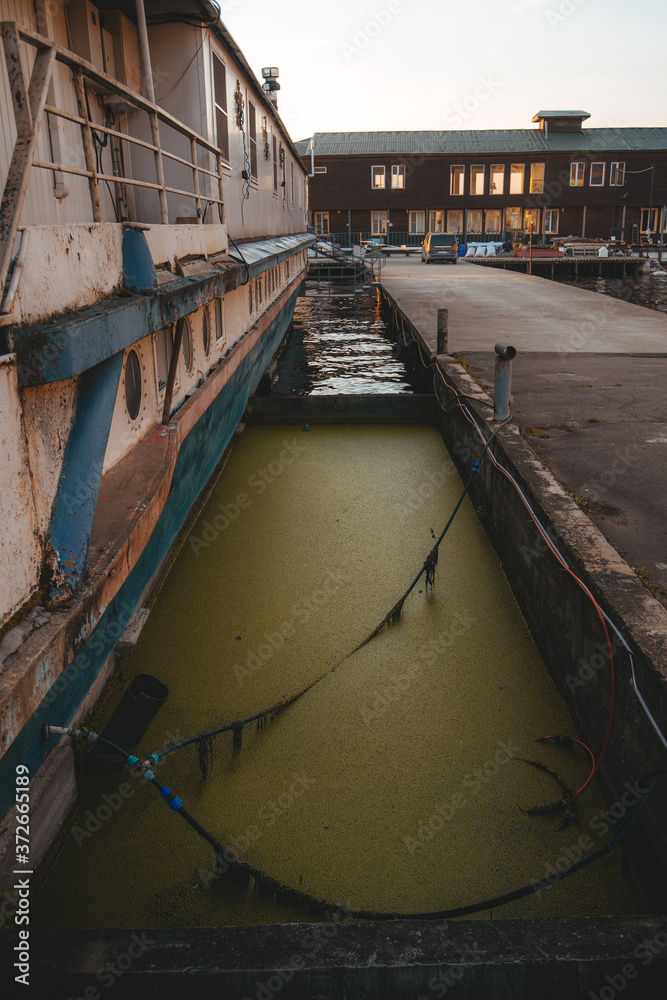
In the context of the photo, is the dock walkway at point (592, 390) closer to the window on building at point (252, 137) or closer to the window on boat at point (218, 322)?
the window on boat at point (218, 322)

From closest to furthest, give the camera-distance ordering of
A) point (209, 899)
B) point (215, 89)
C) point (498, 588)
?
point (209, 899)
point (498, 588)
point (215, 89)

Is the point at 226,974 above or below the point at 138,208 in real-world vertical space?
below

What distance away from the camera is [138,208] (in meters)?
6.04

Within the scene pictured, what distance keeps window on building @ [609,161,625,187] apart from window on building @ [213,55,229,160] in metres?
44.9

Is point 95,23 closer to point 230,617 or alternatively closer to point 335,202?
point 230,617

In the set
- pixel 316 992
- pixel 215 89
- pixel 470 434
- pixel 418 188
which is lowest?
pixel 316 992

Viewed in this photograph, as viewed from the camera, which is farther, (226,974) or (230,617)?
(230,617)

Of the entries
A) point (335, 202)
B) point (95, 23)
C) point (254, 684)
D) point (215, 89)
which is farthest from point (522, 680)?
point (335, 202)

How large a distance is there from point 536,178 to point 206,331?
152ft

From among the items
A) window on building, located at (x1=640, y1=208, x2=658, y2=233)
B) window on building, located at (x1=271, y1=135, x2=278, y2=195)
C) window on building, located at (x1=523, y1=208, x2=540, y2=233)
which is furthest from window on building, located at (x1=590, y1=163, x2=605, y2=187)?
window on building, located at (x1=271, y1=135, x2=278, y2=195)

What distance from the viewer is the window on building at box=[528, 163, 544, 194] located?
45.3 metres

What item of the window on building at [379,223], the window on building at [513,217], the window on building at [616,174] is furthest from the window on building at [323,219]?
the window on building at [616,174]

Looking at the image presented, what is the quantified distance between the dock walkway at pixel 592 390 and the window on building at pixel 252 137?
142 inches

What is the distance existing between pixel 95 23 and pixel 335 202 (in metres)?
43.2
